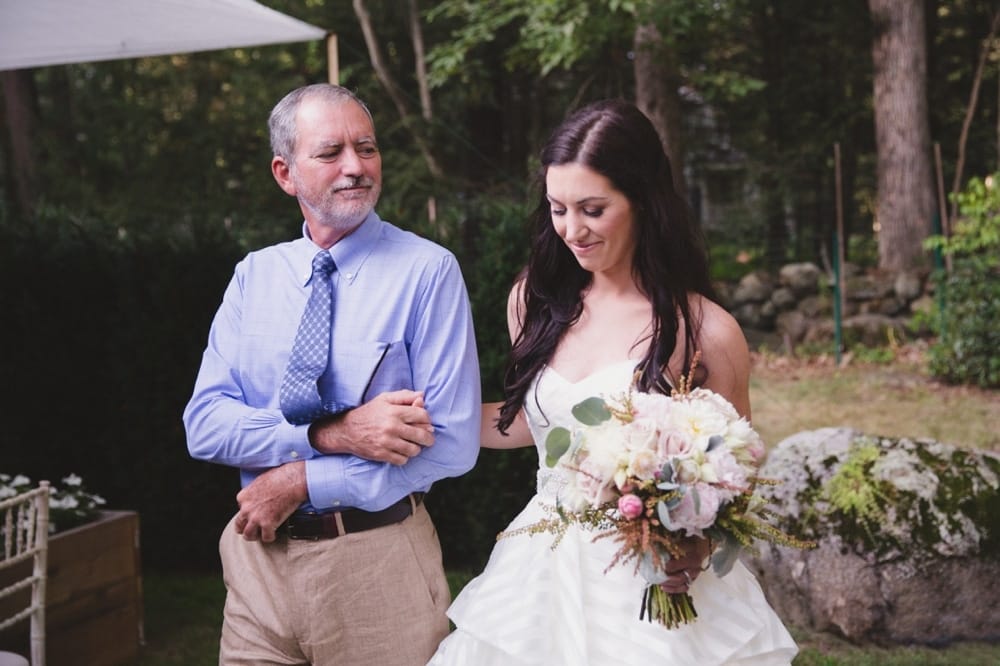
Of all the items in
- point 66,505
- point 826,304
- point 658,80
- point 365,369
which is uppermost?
point 658,80

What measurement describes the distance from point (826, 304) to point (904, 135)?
239 cm

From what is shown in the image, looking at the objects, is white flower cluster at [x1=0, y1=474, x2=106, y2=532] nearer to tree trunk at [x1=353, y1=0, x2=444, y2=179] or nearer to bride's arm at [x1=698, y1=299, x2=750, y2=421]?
bride's arm at [x1=698, y1=299, x2=750, y2=421]

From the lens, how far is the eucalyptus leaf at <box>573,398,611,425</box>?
207 centimetres

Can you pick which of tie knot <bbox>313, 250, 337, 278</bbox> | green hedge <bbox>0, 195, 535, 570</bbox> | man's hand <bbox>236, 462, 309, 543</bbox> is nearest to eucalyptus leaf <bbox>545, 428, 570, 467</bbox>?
man's hand <bbox>236, 462, 309, 543</bbox>

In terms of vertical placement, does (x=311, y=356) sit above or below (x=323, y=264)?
below

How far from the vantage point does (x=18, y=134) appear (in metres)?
14.6

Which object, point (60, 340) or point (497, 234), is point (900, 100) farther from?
point (60, 340)

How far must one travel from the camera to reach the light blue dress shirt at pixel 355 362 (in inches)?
88.0

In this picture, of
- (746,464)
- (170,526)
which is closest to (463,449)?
(746,464)

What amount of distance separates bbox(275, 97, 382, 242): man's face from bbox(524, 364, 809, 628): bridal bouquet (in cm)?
70

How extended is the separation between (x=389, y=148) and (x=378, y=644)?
506 inches

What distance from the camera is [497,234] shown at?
5172 mm

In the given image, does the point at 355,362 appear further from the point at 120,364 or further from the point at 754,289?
the point at 754,289

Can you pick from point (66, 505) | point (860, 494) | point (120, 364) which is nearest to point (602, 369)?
point (860, 494)
